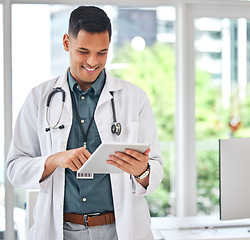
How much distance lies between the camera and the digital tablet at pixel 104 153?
1.34 metres

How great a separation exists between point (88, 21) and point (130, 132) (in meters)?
0.52

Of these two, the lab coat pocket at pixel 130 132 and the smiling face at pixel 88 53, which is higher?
the smiling face at pixel 88 53

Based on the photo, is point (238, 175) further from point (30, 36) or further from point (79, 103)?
point (30, 36)

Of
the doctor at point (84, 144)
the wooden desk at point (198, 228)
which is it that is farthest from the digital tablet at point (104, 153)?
the wooden desk at point (198, 228)

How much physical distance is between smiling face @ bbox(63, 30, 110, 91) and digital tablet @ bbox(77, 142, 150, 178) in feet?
1.42

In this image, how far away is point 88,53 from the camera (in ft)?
5.41

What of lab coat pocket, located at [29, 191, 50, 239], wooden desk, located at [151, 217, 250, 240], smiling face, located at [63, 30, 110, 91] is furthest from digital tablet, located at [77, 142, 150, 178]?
wooden desk, located at [151, 217, 250, 240]

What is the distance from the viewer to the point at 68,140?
5.51 feet

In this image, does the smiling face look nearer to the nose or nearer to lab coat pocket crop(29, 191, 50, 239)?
the nose

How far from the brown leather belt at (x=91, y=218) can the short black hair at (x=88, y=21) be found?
0.78 m

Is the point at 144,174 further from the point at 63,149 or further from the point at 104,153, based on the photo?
the point at 63,149

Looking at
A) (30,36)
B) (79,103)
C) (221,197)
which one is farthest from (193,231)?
(30,36)

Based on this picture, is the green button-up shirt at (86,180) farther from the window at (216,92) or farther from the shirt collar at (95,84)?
the window at (216,92)

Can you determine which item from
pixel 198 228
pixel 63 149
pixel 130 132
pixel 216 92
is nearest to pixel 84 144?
pixel 63 149
